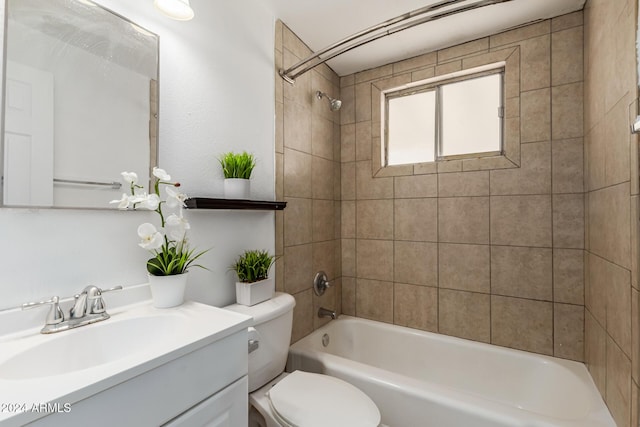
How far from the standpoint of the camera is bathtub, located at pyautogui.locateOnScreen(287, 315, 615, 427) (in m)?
1.21

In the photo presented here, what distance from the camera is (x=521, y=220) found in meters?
1.79

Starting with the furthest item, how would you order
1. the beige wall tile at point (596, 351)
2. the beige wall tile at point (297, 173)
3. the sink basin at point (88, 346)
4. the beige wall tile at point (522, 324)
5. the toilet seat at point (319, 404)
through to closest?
the beige wall tile at point (297, 173) → the beige wall tile at point (522, 324) → the beige wall tile at point (596, 351) → the toilet seat at point (319, 404) → the sink basin at point (88, 346)

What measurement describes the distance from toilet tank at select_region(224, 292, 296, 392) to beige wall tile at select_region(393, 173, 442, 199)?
1.17 metres

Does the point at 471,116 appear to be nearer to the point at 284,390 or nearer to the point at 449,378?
the point at 449,378

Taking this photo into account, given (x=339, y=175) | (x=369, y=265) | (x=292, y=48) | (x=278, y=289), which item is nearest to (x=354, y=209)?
(x=339, y=175)

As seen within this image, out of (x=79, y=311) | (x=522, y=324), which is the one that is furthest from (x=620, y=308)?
(x=79, y=311)

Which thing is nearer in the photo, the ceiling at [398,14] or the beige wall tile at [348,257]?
the ceiling at [398,14]

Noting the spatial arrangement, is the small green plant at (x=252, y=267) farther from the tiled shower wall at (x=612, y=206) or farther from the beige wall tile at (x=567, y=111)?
the beige wall tile at (x=567, y=111)

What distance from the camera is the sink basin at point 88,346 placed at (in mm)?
720

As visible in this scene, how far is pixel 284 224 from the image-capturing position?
1795mm

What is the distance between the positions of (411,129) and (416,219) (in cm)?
70

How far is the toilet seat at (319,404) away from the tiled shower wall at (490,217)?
1.05 m

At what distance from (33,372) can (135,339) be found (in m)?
0.24

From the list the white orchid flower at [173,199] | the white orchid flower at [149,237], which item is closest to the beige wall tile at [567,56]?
the white orchid flower at [173,199]
